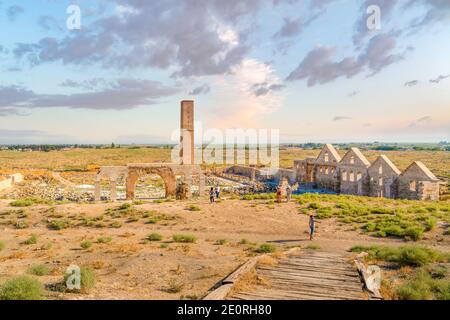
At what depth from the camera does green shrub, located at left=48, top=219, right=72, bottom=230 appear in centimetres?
1807

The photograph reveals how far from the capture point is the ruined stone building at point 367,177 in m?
24.8

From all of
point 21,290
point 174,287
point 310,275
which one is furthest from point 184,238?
point 21,290

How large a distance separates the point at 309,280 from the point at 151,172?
21.9m

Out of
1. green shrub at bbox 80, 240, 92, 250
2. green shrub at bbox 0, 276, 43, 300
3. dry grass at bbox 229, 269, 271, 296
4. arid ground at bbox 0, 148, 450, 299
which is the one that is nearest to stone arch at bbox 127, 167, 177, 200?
arid ground at bbox 0, 148, 450, 299

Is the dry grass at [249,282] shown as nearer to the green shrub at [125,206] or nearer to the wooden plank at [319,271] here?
the wooden plank at [319,271]

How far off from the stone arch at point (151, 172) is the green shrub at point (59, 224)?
8943 millimetres

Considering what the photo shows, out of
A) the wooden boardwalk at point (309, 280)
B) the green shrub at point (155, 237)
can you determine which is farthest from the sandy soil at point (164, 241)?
the wooden boardwalk at point (309, 280)

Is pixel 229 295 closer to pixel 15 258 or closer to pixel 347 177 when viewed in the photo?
pixel 15 258

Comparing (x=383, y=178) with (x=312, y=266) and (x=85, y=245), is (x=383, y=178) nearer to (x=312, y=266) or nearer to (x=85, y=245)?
(x=312, y=266)

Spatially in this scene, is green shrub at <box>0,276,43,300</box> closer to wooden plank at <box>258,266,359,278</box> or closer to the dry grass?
the dry grass

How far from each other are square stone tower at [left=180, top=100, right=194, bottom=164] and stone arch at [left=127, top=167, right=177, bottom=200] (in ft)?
8.60
